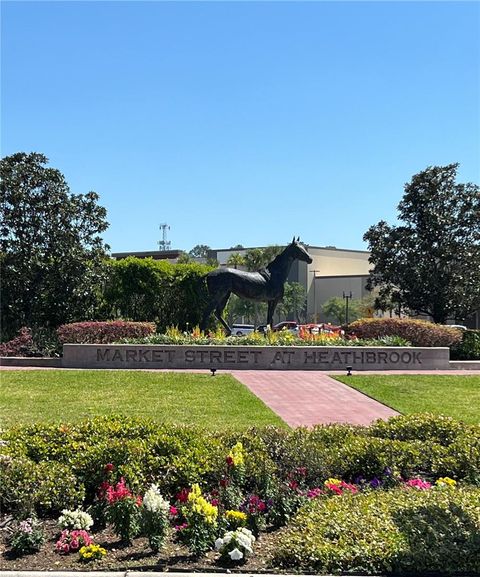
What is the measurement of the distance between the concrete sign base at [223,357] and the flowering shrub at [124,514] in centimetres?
1296

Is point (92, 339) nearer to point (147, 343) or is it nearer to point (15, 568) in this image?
point (147, 343)

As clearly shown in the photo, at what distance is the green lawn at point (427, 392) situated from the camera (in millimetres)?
10977

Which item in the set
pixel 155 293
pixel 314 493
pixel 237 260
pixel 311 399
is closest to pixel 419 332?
pixel 311 399

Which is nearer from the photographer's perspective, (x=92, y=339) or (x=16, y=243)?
(x=92, y=339)

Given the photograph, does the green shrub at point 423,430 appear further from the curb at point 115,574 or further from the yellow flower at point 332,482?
the curb at point 115,574

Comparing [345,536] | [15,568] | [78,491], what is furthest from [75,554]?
[345,536]

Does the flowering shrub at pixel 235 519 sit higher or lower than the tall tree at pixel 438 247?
lower

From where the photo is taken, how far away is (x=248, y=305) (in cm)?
7731

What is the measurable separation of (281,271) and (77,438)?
45.9ft

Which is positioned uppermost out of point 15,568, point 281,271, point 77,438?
point 281,271

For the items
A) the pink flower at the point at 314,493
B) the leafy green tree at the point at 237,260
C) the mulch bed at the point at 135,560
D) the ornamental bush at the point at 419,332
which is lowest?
the mulch bed at the point at 135,560

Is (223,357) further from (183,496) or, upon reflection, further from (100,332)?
(183,496)

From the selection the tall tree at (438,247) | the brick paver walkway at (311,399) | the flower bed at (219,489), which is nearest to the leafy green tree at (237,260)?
the tall tree at (438,247)

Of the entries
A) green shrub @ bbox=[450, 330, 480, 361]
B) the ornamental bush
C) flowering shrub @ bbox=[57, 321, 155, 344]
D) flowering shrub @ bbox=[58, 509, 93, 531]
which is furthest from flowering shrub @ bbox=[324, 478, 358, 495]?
green shrub @ bbox=[450, 330, 480, 361]
